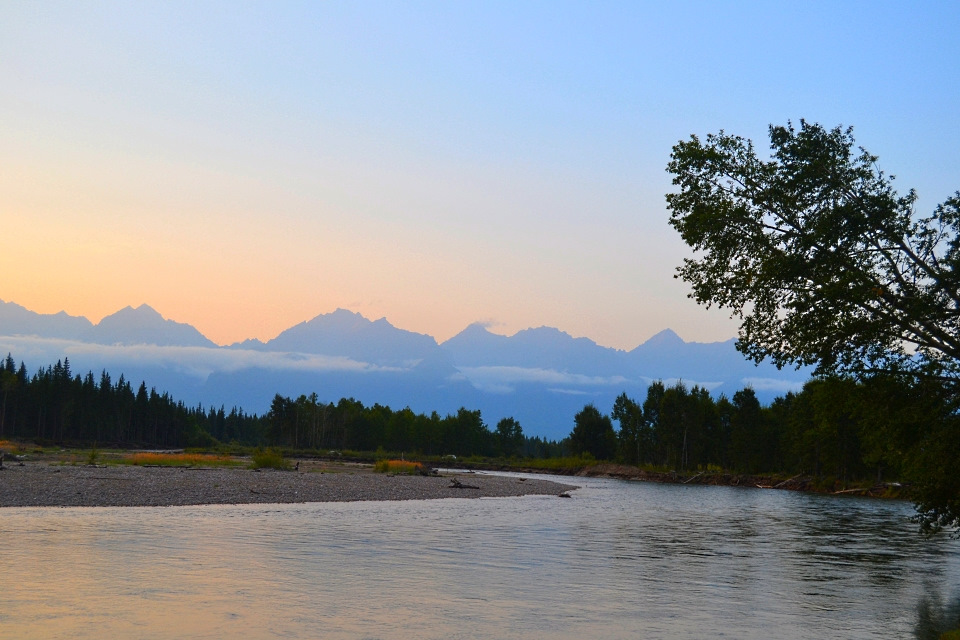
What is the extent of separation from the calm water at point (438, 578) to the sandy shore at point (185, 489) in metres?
3.81

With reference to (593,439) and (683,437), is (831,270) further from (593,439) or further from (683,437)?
(593,439)

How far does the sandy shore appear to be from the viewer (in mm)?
42594

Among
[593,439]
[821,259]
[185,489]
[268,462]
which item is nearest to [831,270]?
[821,259]

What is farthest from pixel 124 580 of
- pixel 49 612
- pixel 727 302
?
pixel 727 302

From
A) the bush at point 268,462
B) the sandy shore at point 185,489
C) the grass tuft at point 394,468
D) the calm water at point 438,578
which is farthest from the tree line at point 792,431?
the bush at point 268,462

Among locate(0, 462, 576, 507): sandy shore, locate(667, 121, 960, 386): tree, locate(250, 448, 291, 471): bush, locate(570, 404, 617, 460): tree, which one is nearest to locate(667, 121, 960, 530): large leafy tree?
locate(667, 121, 960, 386): tree

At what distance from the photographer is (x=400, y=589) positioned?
862 inches

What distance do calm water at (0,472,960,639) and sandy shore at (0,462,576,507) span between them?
3814mm

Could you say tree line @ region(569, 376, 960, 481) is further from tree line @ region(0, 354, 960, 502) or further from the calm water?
the calm water

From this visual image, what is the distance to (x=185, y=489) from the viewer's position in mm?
49719

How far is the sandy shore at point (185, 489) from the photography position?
140 feet

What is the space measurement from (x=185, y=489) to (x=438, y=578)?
31.0 metres

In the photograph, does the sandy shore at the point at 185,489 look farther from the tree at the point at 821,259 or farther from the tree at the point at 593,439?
the tree at the point at 593,439

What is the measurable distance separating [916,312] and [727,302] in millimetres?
5627
